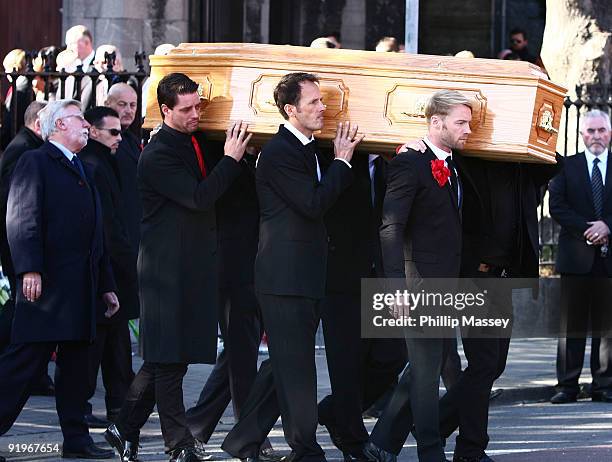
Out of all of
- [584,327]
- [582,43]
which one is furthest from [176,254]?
[582,43]

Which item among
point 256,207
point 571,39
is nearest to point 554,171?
point 256,207

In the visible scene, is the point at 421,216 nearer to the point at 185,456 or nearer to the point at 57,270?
the point at 185,456

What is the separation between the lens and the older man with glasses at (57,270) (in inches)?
348

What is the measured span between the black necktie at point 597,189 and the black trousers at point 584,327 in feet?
1.19

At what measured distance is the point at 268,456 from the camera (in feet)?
30.0

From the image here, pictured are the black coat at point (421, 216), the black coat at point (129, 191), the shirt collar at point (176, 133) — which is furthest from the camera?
the black coat at point (129, 191)

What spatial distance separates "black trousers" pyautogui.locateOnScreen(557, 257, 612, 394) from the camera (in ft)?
39.1

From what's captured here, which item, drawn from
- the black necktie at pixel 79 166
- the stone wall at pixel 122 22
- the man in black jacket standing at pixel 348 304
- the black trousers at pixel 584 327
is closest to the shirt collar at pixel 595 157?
the black trousers at pixel 584 327

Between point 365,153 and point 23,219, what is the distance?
1896 millimetres

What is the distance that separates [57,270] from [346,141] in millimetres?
1783

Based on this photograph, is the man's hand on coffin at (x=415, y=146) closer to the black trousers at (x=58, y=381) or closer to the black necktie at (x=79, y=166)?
the black necktie at (x=79, y=166)

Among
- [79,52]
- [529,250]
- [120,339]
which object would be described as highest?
[79,52]

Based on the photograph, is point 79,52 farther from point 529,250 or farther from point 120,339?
point 529,250

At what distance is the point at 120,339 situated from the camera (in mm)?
10500
